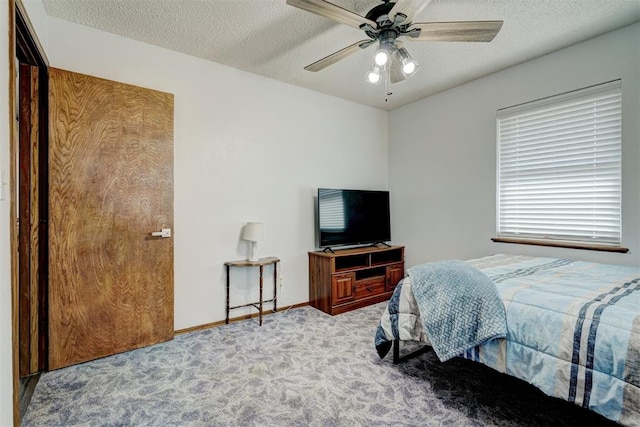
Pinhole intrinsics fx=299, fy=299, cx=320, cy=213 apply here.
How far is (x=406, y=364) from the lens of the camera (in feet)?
7.44

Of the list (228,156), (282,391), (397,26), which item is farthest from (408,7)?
(282,391)

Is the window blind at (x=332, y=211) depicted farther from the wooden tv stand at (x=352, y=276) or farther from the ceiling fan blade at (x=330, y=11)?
the ceiling fan blade at (x=330, y=11)

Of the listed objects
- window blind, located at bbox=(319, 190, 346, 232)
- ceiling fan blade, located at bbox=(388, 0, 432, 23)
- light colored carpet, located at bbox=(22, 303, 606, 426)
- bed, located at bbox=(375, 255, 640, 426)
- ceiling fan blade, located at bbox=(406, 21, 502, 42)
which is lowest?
light colored carpet, located at bbox=(22, 303, 606, 426)

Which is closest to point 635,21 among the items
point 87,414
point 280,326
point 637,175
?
point 637,175

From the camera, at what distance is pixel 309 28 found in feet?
8.02

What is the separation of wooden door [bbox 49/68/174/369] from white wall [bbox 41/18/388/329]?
227 millimetres

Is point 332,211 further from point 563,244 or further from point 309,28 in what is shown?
point 563,244

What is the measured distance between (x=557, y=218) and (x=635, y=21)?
5.49ft

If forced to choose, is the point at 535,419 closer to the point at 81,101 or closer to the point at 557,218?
the point at 557,218

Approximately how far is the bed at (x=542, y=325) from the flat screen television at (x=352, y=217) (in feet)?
5.39

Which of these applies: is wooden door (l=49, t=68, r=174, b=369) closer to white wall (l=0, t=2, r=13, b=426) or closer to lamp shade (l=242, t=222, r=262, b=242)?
lamp shade (l=242, t=222, r=262, b=242)

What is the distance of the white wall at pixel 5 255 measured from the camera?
1254 millimetres

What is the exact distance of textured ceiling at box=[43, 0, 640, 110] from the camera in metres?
2.19

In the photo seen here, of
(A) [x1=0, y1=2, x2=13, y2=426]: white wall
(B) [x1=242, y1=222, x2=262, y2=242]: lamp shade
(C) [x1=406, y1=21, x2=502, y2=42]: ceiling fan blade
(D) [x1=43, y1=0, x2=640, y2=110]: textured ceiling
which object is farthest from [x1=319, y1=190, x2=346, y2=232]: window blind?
(A) [x1=0, y1=2, x2=13, y2=426]: white wall
